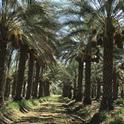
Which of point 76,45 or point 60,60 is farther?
point 60,60

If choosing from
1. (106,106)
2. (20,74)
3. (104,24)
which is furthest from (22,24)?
(20,74)

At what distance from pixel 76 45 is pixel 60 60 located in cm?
602

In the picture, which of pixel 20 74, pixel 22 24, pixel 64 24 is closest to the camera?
pixel 22 24

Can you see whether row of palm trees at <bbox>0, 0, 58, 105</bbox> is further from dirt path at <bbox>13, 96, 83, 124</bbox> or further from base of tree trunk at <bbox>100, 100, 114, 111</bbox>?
base of tree trunk at <bbox>100, 100, 114, 111</bbox>

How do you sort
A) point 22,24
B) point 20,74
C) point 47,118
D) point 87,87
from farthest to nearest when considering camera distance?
point 87,87 → point 20,74 → point 22,24 → point 47,118

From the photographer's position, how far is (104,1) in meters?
24.7

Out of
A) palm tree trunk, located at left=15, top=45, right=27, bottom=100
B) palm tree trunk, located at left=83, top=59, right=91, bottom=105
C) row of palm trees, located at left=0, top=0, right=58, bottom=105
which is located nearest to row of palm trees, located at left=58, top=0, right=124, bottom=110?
row of palm trees, located at left=0, top=0, right=58, bottom=105

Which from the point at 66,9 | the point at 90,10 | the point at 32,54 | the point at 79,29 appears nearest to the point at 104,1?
the point at 90,10

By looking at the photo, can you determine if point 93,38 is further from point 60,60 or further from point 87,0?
point 60,60

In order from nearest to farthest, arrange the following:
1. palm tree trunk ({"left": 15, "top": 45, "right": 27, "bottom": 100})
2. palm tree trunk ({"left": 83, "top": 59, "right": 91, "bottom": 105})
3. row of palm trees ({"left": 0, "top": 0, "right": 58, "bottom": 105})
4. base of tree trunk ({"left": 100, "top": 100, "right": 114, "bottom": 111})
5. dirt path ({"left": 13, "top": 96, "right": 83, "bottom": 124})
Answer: dirt path ({"left": 13, "top": 96, "right": 83, "bottom": 124}) → row of palm trees ({"left": 0, "top": 0, "right": 58, "bottom": 105}) → base of tree trunk ({"left": 100, "top": 100, "right": 114, "bottom": 111}) → palm tree trunk ({"left": 15, "top": 45, "right": 27, "bottom": 100}) → palm tree trunk ({"left": 83, "top": 59, "right": 91, "bottom": 105})

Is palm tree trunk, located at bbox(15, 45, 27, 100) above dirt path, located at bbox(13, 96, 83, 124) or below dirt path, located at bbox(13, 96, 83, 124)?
above

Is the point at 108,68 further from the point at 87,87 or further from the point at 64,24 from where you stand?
the point at 87,87

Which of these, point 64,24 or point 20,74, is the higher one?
point 64,24

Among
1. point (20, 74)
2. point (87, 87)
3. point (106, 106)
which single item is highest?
point (20, 74)
